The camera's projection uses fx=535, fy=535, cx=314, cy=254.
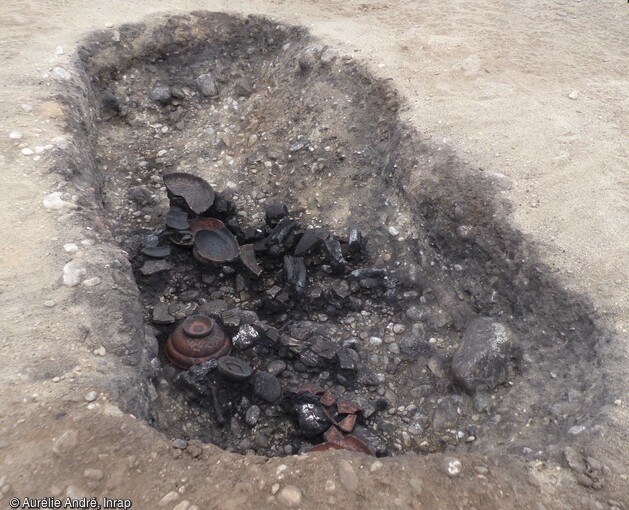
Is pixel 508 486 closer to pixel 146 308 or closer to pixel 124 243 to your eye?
pixel 146 308

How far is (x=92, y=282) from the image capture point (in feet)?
11.3

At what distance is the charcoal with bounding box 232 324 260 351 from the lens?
4.13 meters

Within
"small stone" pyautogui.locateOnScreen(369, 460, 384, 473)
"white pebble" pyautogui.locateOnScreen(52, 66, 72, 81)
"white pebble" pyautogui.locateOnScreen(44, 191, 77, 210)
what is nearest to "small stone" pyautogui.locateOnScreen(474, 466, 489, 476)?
"small stone" pyautogui.locateOnScreen(369, 460, 384, 473)

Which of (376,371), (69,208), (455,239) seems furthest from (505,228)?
(69,208)

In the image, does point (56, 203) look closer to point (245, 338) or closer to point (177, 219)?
point (177, 219)

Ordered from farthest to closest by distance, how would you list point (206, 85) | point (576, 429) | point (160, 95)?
point (206, 85) → point (160, 95) → point (576, 429)

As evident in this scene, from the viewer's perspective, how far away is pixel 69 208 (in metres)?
3.99

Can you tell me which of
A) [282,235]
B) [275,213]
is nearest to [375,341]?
[282,235]

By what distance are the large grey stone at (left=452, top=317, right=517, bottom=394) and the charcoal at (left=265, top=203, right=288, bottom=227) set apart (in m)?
2.22

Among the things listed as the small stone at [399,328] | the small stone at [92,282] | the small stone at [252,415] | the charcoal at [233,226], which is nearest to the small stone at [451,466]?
the small stone at [252,415]

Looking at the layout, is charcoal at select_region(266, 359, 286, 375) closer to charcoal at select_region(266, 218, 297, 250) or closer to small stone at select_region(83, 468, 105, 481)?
charcoal at select_region(266, 218, 297, 250)

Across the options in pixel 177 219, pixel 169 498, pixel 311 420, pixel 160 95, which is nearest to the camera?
pixel 169 498

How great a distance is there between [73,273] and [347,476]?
7.01 ft

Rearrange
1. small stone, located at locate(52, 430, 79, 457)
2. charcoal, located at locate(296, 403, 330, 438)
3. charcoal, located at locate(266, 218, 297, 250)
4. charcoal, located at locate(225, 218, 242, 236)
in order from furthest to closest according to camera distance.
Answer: charcoal, located at locate(225, 218, 242, 236) → charcoal, located at locate(266, 218, 297, 250) → charcoal, located at locate(296, 403, 330, 438) → small stone, located at locate(52, 430, 79, 457)
